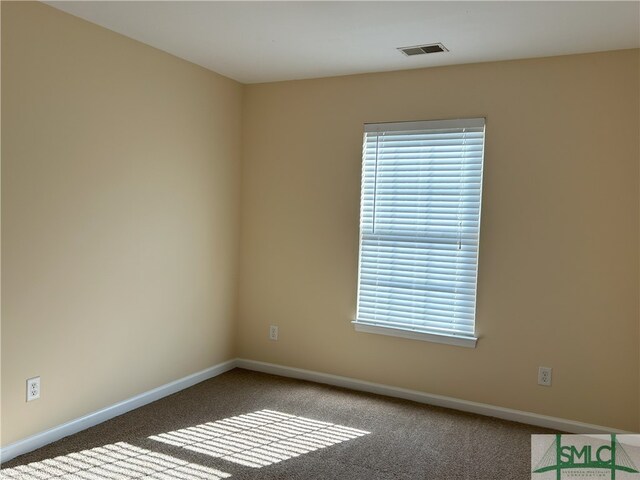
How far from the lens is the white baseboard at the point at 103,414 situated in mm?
2888

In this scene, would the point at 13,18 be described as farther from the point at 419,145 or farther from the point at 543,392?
the point at 543,392

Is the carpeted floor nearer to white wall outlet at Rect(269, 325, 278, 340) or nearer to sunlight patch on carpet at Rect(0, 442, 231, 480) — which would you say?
sunlight patch on carpet at Rect(0, 442, 231, 480)

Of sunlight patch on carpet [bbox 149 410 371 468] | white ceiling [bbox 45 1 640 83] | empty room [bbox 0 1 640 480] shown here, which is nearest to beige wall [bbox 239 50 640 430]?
empty room [bbox 0 1 640 480]

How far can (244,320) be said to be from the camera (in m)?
4.61

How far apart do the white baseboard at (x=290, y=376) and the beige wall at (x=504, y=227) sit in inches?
2.0

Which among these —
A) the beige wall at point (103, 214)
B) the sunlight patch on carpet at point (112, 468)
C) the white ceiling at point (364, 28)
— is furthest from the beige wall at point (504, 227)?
the sunlight patch on carpet at point (112, 468)

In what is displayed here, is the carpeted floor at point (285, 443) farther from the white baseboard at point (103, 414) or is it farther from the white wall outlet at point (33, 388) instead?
the white wall outlet at point (33, 388)

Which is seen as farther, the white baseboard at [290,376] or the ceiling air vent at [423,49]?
the ceiling air vent at [423,49]

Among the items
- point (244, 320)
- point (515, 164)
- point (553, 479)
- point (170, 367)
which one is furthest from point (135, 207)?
point (553, 479)

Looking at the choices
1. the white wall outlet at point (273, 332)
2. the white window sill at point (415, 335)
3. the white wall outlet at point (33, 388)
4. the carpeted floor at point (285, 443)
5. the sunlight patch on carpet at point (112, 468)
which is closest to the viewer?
the sunlight patch on carpet at point (112, 468)

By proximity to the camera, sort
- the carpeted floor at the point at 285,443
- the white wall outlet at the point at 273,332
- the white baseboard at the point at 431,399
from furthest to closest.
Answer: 1. the white wall outlet at the point at 273,332
2. the white baseboard at the point at 431,399
3. the carpeted floor at the point at 285,443

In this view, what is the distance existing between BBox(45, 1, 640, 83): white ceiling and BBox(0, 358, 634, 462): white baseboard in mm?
2299

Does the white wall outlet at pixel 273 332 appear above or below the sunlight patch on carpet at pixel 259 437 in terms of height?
above

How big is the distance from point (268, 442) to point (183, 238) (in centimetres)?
158
